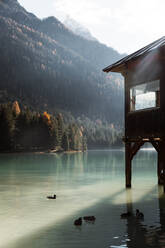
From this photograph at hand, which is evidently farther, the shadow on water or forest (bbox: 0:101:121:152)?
forest (bbox: 0:101:121:152)

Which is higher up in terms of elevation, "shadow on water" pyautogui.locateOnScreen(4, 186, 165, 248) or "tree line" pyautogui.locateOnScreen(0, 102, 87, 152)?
"tree line" pyautogui.locateOnScreen(0, 102, 87, 152)

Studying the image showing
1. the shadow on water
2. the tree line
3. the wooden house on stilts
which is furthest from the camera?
the tree line

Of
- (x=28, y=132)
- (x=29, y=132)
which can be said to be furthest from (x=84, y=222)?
(x=29, y=132)

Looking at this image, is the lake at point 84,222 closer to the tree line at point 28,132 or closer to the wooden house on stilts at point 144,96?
the wooden house on stilts at point 144,96

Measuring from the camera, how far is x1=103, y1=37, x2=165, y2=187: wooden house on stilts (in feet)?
58.7

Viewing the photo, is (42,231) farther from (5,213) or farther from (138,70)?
(138,70)

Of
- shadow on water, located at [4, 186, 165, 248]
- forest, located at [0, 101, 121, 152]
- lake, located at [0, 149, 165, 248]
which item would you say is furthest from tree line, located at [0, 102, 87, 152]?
shadow on water, located at [4, 186, 165, 248]

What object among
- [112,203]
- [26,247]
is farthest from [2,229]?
[112,203]

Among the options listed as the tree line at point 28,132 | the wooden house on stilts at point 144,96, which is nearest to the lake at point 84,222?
the wooden house on stilts at point 144,96

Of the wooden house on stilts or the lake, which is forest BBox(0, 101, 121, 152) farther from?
the lake

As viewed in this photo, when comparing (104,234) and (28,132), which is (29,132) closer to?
(28,132)

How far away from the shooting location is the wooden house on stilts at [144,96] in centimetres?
1789

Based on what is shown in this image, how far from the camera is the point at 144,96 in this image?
2042cm

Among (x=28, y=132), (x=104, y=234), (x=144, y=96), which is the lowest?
(x=104, y=234)
